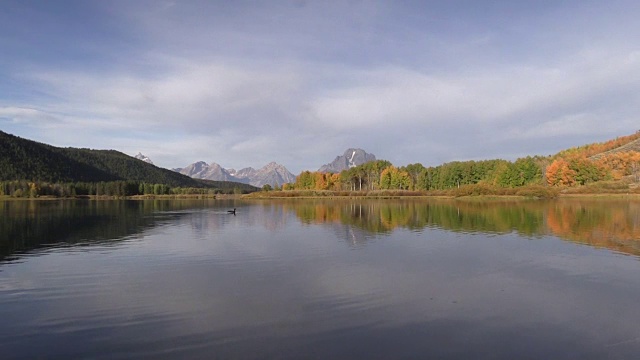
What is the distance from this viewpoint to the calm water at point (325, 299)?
42.1ft

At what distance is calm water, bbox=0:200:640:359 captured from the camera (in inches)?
506

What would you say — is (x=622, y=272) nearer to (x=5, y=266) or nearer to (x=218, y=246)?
(x=218, y=246)

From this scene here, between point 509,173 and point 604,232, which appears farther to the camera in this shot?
point 509,173

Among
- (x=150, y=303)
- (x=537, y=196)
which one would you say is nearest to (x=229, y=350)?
(x=150, y=303)

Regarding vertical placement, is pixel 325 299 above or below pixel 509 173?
below

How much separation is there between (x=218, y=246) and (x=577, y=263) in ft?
85.5

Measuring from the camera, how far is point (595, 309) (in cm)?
1644

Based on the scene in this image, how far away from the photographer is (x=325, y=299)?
18094mm

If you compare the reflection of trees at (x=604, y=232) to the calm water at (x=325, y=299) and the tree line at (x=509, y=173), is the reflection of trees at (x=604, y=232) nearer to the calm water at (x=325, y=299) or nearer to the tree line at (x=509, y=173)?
the calm water at (x=325, y=299)

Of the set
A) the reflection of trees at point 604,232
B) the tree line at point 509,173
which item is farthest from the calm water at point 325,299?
the tree line at point 509,173

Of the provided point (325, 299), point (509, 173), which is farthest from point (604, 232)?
point (509, 173)

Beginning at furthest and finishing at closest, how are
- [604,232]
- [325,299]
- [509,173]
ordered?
[509,173] < [604,232] < [325,299]

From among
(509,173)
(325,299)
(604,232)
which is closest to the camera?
(325,299)

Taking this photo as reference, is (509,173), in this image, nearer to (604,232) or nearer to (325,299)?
(604,232)
